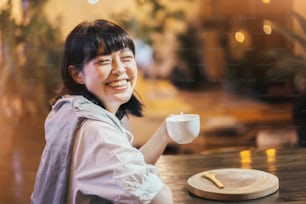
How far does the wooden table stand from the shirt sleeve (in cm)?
19

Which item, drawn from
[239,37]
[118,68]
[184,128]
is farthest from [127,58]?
[239,37]

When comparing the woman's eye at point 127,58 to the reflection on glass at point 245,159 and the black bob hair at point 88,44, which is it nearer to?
the black bob hair at point 88,44

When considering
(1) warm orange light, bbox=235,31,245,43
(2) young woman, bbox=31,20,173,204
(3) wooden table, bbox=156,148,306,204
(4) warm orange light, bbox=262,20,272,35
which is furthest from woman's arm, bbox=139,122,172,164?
(1) warm orange light, bbox=235,31,245,43

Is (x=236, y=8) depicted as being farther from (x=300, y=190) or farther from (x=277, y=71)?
(x=300, y=190)

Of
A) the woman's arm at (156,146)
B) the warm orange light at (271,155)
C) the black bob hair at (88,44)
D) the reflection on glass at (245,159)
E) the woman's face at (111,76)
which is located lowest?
the warm orange light at (271,155)

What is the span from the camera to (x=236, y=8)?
2.61 m

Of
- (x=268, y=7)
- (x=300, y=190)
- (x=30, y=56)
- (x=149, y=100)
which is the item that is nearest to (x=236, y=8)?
(x=268, y=7)

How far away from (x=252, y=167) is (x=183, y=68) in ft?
4.05

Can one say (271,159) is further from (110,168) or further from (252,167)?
(110,168)

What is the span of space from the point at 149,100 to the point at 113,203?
1.51 metres

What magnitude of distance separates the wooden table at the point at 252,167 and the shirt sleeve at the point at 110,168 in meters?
0.19

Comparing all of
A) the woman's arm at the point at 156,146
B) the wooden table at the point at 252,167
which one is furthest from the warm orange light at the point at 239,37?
the woman's arm at the point at 156,146

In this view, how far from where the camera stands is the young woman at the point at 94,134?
952mm

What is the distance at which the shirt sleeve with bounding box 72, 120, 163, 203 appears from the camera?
94 cm
